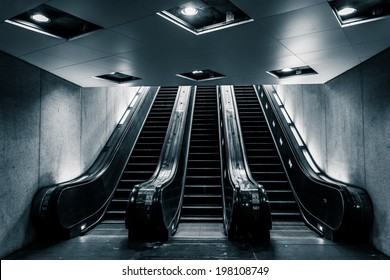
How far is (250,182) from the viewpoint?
5535mm

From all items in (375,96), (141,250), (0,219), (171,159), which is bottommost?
(141,250)

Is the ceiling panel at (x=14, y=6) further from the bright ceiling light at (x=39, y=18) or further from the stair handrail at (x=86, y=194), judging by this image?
the stair handrail at (x=86, y=194)

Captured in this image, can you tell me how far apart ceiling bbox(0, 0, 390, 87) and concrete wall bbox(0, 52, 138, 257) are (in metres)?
0.29

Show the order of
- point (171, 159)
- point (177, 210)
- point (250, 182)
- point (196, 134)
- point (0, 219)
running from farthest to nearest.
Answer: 1. point (196, 134)
2. point (171, 159)
3. point (177, 210)
4. point (250, 182)
5. point (0, 219)

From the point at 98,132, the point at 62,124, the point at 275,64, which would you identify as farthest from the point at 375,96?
the point at 98,132

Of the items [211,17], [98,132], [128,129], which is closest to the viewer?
[211,17]

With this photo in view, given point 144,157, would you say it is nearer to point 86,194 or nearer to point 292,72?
point 86,194

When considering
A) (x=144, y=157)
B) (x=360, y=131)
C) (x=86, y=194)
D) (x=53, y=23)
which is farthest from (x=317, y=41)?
(x=144, y=157)

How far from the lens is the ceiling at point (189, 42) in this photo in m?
2.92

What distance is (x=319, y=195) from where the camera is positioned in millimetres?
5492

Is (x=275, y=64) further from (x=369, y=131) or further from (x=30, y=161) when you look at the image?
(x=30, y=161)

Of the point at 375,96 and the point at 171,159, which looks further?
the point at 171,159

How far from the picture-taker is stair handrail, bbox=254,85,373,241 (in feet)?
15.1

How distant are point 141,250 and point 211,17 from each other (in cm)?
318
